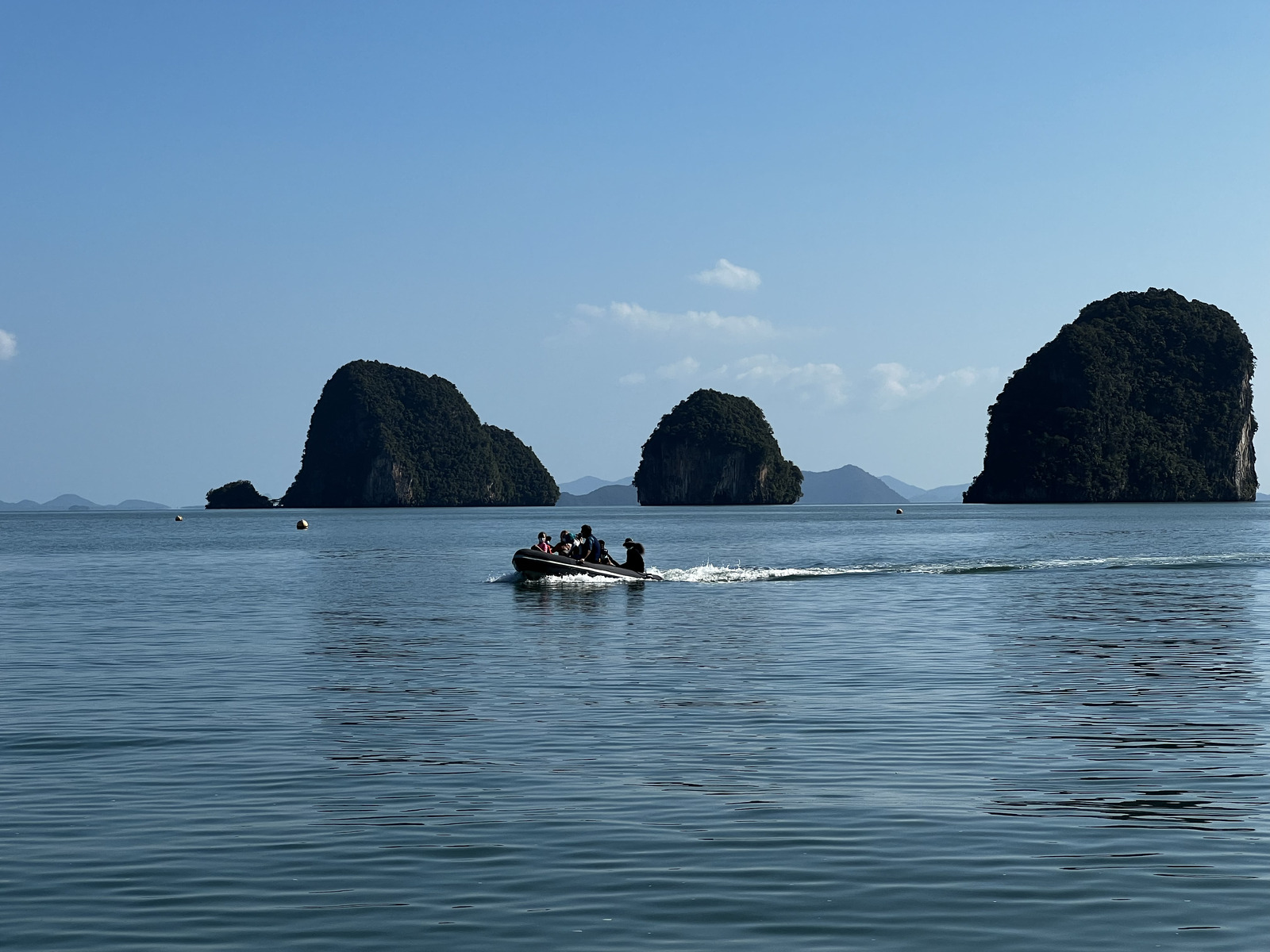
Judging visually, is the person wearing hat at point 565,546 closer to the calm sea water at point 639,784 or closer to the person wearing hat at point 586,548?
the person wearing hat at point 586,548

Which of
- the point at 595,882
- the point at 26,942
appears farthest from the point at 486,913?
the point at 26,942

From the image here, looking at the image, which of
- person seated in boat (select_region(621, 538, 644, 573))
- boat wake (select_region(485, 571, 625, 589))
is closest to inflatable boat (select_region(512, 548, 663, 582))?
boat wake (select_region(485, 571, 625, 589))

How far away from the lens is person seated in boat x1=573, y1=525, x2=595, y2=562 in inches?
1588

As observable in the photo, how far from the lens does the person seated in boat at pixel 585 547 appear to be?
4034 centimetres

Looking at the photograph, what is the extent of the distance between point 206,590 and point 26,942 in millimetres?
34947

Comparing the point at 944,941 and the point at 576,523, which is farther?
the point at 576,523

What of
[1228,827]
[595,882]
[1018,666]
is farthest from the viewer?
[1018,666]

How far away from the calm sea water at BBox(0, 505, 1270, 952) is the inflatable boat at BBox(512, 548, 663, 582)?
10.9m

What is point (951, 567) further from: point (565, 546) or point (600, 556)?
point (565, 546)

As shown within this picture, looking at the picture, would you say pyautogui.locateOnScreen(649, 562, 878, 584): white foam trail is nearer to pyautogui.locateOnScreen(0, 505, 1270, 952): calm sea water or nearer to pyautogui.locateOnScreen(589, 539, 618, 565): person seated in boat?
pyautogui.locateOnScreen(589, 539, 618, 565): person seated in boat

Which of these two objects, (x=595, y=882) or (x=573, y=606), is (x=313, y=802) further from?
(x=573, y=606)

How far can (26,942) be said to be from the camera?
7.22 meters

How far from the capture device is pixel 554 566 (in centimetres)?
3975

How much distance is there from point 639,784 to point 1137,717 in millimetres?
6430
